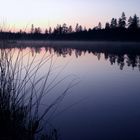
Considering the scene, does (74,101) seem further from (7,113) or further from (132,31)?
(132,31)

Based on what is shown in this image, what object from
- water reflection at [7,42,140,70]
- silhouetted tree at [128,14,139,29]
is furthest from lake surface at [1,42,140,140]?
silhouetted tree at [128,14,139,29]

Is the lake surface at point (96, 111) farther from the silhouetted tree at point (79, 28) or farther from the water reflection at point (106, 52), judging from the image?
the silhouetted tree at point (79, 28)

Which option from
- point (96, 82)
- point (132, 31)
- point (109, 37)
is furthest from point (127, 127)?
point (109, 37)

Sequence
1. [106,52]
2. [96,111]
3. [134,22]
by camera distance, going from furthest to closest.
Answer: [134,22] → [106,52] → [96,111]

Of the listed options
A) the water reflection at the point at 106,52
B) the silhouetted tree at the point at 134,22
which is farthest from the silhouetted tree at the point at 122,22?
the water reflection at the point at 106,52

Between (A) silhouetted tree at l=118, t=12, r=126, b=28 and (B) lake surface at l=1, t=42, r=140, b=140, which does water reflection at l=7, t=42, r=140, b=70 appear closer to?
(B) lake surface at l=1, t=42, r=140, b=140

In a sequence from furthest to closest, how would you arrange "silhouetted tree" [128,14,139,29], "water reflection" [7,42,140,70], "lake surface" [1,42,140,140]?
→ 1. "silhouetted tree" [128,14,139,29]
2. "water reflection" [7,42,140,70]
3. "lake surface" [1,42,140,140]

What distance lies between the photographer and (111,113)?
6.57 meters

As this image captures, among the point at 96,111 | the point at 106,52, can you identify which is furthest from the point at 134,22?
the point at 96,111

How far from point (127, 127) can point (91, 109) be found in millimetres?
1359

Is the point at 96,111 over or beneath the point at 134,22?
beneath

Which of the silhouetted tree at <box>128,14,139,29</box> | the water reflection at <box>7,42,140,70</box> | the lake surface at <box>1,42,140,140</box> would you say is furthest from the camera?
the silhouetted tree at <box>128,14,139,29</box>

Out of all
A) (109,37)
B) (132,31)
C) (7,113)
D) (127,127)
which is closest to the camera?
(7,113)

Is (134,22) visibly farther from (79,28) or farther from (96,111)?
(96,111)
